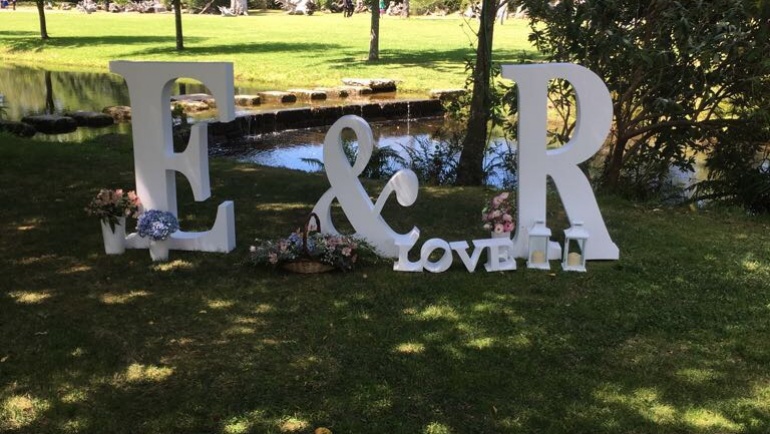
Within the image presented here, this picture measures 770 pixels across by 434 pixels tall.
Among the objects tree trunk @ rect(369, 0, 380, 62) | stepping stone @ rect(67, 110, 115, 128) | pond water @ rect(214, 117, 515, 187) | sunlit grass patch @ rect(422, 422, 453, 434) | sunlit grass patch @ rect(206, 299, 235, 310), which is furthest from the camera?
tree trunk @ rect(369, 0, 380, 62)

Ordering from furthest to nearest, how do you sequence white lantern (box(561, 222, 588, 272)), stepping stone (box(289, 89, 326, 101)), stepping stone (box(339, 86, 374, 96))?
stepping stone (box(339, 86, 374, 96)) → stepping stone (box(289, 89, 326, 101)) → white lantern (box(561, 222, 588, 272))

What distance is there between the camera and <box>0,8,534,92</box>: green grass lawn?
1972 centimetres

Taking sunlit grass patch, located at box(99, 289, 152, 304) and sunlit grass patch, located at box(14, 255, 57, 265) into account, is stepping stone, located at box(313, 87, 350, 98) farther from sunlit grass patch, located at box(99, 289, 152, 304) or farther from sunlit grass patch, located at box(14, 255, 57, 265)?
sunlit grass patch, located at box(99, 289, 152, 304)

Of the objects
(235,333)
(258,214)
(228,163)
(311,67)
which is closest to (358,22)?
(311,67)

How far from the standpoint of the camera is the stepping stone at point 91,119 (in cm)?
1336

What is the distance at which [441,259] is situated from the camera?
5176mm

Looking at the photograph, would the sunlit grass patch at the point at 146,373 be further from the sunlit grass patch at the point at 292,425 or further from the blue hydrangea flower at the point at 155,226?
the blue hydrangea flower at the point at 155,226

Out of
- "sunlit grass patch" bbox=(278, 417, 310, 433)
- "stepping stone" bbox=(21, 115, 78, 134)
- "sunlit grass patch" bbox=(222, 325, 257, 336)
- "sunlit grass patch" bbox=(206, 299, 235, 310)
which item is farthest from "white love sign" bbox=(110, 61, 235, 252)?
"stepping stone" bbox=(21, 115, 78, 134)

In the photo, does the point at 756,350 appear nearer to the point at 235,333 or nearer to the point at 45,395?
the point at 235,333

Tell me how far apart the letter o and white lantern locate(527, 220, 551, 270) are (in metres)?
0.65

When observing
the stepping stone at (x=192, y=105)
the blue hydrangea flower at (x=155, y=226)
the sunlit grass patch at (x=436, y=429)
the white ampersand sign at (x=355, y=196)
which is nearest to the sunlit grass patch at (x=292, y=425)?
the sunlit grass patch at (x=436, y=429)

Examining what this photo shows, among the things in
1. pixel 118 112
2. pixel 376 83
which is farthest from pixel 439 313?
pixel 376 83

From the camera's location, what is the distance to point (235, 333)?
13.6 feet

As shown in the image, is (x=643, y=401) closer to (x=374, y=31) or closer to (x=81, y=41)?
(x=374, y=31)
